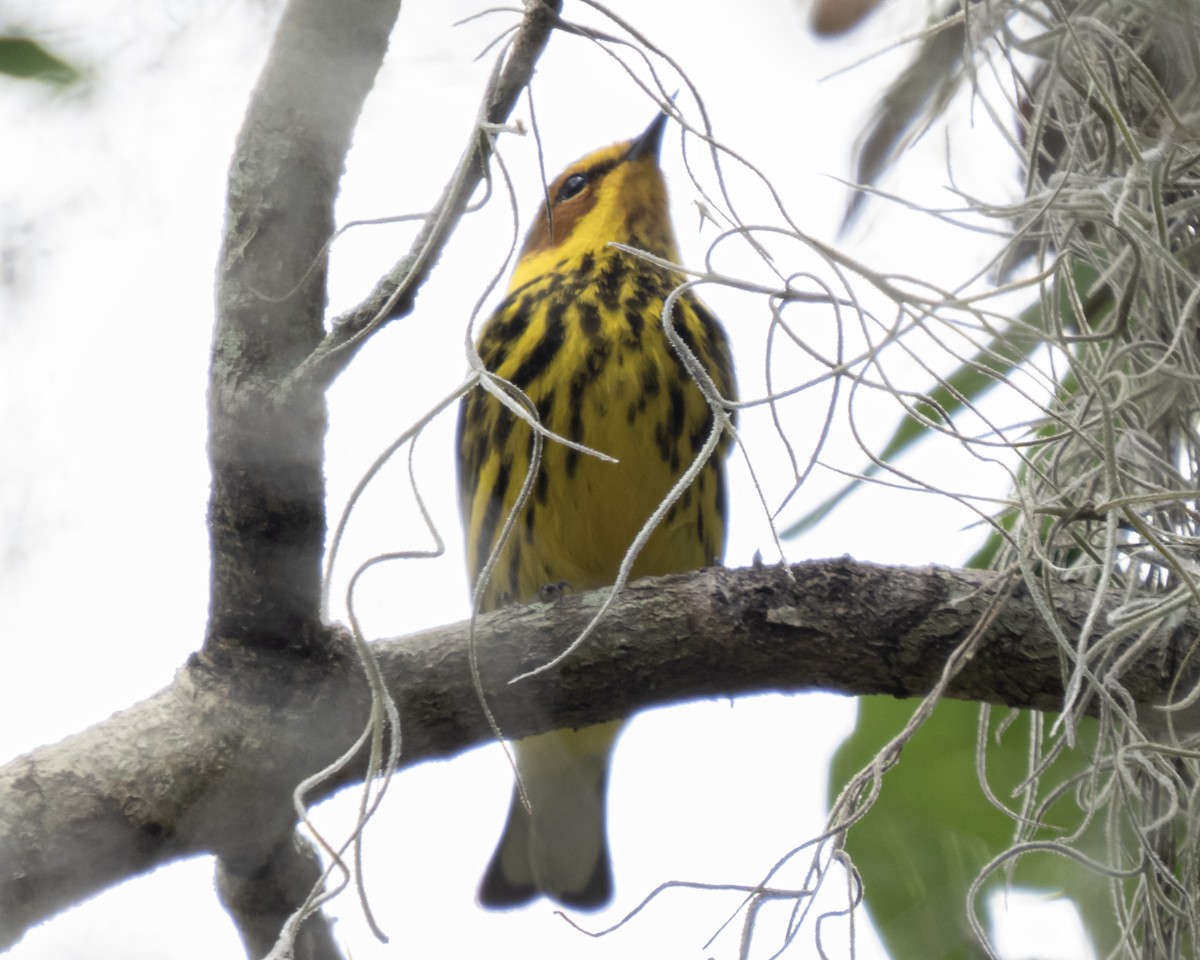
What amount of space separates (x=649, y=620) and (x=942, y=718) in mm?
820

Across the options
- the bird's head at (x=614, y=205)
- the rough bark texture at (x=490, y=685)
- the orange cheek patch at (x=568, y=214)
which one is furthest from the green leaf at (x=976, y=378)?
the orange cheek patch at (x=568, y=214)

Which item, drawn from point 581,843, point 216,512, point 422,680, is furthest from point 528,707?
point 581,843

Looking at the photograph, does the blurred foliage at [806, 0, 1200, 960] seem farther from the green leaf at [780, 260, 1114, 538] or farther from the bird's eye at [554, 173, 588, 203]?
the bird's eye at [554, 173, 588, 203]

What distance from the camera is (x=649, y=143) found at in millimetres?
3660

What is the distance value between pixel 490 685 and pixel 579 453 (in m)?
0.99

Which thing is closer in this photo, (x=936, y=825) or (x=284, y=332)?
(x=284, y=332)

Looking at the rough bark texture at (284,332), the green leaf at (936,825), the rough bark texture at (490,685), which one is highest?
the rough bark texture at (284,332)

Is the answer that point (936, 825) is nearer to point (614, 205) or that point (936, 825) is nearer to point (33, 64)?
point (614, 205)

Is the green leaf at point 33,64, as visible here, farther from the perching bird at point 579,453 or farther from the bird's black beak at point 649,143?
the bird's black beak at point 649,143

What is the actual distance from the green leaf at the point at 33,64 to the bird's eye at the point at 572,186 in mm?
2464

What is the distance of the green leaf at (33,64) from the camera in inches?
49.0

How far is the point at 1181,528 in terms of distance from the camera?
6.34 feet

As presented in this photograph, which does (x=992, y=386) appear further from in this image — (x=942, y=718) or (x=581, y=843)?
(x=581, y=843)

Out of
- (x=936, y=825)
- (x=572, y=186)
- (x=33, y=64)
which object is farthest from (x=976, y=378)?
(x=33, y=64)
